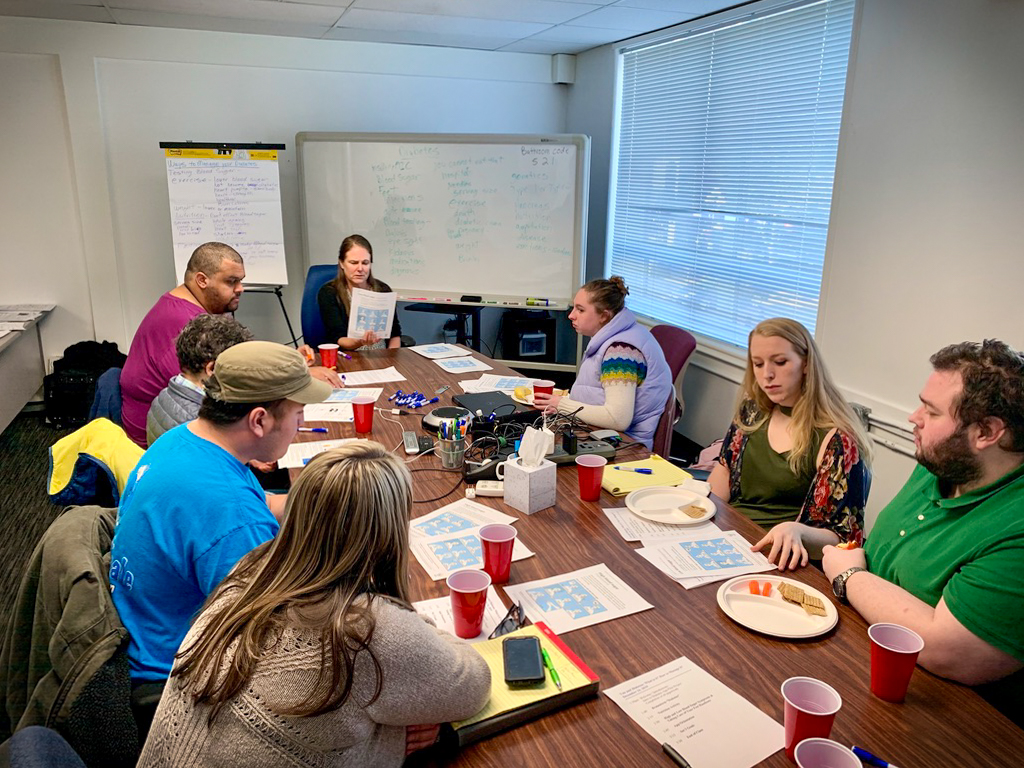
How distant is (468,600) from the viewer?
127 centimetres

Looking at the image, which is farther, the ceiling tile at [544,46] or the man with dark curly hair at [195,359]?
the ceiling tile at [544,46]

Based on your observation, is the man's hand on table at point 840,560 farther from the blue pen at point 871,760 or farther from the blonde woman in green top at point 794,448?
the blue pen at point 871,760

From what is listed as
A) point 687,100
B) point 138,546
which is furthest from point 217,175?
point 138,546

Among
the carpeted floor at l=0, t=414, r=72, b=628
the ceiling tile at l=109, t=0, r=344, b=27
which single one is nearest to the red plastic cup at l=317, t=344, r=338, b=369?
the carpeted floor at l=0, t=414, r=72, b=628

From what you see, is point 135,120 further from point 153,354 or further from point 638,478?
point 638,478

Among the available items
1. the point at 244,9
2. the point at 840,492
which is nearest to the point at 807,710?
the point at 840,492

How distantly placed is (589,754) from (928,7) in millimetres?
2931

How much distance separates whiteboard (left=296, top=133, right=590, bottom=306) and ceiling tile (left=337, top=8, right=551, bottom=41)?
63 cm

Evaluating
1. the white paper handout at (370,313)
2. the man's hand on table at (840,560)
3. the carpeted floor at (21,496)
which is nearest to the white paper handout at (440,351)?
the white paper handout at (370,313)

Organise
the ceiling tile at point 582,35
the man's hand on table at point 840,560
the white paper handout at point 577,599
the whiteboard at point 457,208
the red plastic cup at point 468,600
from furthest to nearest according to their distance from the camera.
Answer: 1. the whiteboard at point 457,208
2. the ceiling tile at point 582,35
3. the man's hand on table at point 840,560
4. the white paper handout at point 577,599
5. the red plastic cup at point 468,600

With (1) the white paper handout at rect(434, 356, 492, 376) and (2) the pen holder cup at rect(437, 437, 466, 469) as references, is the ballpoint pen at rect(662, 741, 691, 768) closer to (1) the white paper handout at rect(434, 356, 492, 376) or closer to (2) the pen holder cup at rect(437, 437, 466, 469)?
(2) the pen holder cup at rect(437, 437, 466, 469)

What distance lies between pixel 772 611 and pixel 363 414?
1467mm

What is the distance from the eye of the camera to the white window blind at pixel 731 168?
3404 mm

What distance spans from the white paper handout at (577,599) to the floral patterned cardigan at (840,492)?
2.21ft
